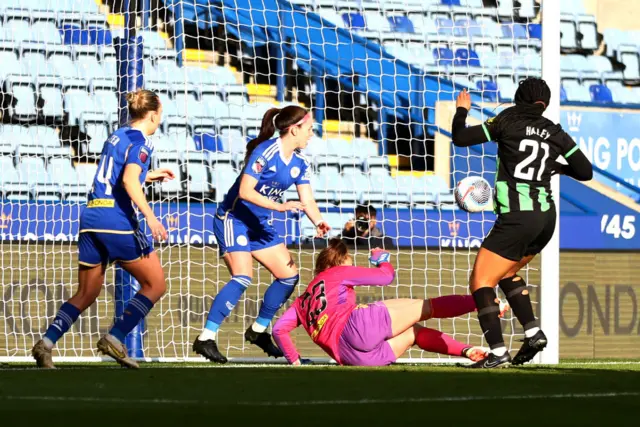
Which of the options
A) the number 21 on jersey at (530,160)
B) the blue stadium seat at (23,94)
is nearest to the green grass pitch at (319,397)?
the number 21 on jersey at (530,160)

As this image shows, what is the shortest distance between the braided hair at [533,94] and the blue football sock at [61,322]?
2790 mm

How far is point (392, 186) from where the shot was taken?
13.5 metres

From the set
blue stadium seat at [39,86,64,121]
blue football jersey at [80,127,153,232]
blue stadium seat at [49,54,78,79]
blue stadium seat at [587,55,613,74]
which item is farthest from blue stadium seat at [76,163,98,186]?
A: blue stadium seat at [587,55,613,74]

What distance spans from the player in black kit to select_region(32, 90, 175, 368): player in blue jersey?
1.75 m

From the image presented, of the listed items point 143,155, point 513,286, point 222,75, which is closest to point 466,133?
point 513,286

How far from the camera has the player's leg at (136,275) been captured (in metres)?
7.08

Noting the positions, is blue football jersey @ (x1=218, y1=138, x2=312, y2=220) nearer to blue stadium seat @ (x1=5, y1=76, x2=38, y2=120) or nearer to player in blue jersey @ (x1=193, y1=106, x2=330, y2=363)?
player in blue jersey @ (x1=193, y1=106, x2=330, y2=363)

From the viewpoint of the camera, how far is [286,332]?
308 inches

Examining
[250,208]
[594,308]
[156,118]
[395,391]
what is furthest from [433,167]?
[395,391]

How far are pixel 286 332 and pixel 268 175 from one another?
98 cm

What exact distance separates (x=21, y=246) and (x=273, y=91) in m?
4.86

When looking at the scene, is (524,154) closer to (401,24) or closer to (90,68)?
(90,68)

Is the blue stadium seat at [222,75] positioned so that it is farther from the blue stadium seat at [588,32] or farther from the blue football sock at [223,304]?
the blue stadium seat at [588,32]

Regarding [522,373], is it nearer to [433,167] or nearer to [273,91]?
[433,167]
